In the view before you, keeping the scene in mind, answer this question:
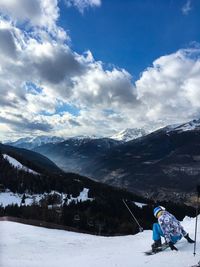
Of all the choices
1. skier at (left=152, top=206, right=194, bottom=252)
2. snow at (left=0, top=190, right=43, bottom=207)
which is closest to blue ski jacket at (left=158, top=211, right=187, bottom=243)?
skier at (left=152, top=206, right=194, bottom=252)

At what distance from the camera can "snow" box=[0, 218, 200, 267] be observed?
68.6 feet

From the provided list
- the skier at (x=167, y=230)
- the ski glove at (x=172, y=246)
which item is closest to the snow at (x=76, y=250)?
the ski glove at (x=172, y=246)

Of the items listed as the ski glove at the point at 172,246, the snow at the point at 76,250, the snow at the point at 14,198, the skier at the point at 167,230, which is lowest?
the snow at the point at 76,250

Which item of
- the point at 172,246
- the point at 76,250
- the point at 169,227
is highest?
the point at 169,227

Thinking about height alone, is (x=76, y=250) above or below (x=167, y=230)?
below

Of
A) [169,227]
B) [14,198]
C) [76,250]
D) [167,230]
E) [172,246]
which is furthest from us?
[14,198]

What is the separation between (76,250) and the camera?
27078 millimetres

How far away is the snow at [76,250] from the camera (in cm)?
2092

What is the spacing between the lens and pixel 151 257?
21.7 metres

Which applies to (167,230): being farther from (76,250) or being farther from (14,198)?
(14,198)

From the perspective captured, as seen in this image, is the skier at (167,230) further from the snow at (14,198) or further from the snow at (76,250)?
the snow at (14,198)

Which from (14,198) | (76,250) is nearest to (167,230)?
(76,250)

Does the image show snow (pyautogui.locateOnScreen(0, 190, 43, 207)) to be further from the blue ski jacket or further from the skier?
the blue ski jacket

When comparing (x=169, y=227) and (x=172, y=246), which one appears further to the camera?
(x=169, y=227)
